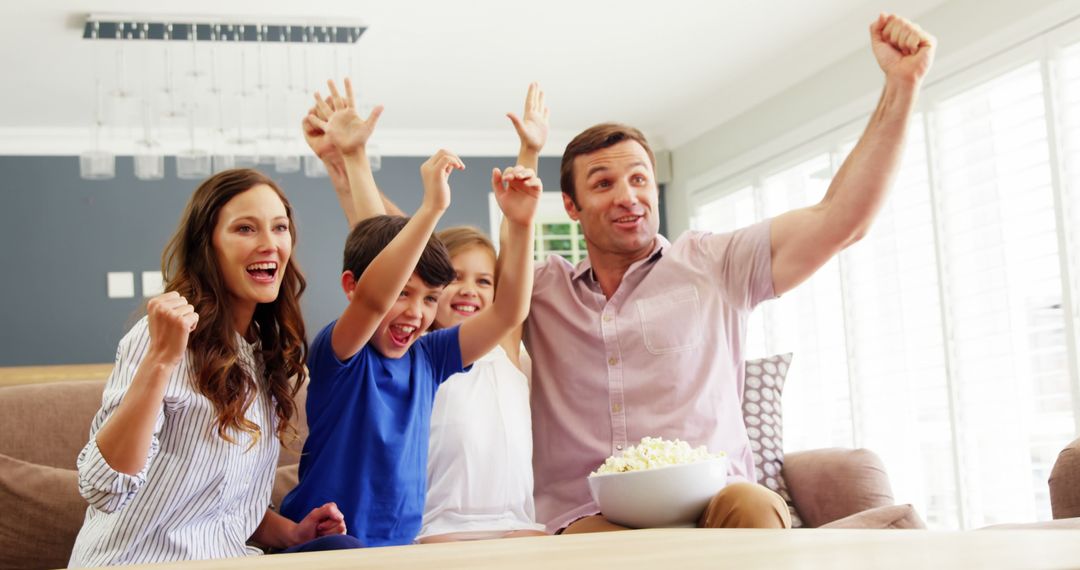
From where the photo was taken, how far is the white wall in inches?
163

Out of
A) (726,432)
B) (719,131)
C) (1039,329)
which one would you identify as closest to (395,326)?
(726,432)

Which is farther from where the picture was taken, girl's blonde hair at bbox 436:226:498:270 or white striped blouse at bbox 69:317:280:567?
girl's blonde hair at bbox 436:226:498:270

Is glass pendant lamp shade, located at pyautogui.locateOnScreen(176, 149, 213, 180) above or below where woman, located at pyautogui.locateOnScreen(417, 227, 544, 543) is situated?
above

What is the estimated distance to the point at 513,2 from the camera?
457 centimetres

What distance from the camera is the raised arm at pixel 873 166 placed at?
1901mm

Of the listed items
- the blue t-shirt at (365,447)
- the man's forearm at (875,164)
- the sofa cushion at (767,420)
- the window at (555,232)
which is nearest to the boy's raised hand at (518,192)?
the blue t-shirt at (365,447)

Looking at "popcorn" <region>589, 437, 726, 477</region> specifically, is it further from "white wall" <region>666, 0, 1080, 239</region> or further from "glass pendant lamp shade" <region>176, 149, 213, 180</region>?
"glass pendant lamp shade" <region>176, 149, 213, 180</region>

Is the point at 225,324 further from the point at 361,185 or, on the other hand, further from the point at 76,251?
→ the point at 76,251

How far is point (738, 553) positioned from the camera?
0.73m

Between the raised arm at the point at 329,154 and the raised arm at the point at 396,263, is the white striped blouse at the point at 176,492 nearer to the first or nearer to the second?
the raised arm at the point at 396,263

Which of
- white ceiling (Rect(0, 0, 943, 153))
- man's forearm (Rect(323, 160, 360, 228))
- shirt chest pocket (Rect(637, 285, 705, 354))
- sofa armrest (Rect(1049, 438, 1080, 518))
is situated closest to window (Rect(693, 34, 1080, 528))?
white ceiling (Rect(0, 0, 943, 153))

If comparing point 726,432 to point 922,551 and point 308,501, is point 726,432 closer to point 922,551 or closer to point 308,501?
point 308,501

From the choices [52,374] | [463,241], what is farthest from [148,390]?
[52,374]

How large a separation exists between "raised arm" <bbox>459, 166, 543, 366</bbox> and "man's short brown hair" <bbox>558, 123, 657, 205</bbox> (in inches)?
14.3
